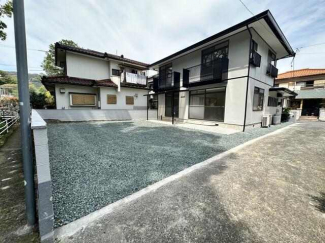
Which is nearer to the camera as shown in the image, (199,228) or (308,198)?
(199,228)

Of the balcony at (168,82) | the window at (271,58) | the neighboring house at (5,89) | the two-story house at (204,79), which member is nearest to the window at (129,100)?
the two-story house at (204,79)

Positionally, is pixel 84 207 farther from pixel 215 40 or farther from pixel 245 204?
pixel 215 40

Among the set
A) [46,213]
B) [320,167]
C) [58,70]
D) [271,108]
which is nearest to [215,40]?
[271,108]

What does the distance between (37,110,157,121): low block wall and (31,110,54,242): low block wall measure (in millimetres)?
10861

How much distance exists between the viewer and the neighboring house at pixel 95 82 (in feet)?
36.7

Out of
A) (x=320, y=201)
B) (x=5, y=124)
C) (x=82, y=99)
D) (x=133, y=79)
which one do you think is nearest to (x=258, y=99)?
(x=320, y=201)

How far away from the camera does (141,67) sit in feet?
50.3

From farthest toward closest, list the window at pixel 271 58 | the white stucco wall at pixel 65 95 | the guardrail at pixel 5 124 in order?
1. the white stucco wall at pixel 65 95
2. the window at pixel 271 58
3. the guardrail at pixel 5 124

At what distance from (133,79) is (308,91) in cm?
2141

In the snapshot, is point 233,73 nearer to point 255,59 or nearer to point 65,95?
point 255,59

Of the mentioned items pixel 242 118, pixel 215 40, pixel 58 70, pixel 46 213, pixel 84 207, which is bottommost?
pixel 84 207

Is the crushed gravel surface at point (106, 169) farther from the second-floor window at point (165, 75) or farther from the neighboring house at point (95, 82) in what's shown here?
the second-floor window at point (165, 75)

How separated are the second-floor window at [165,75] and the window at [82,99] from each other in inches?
255

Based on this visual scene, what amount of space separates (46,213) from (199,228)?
1.62 meters
